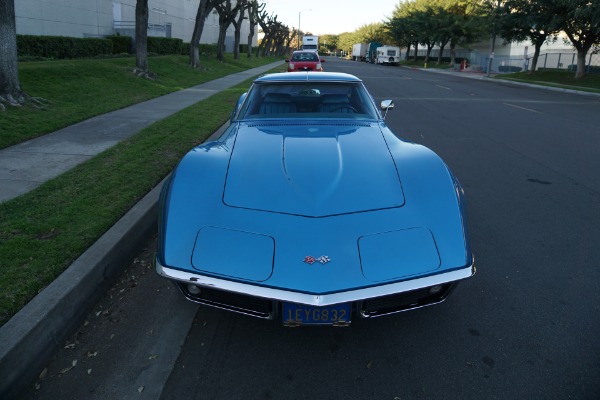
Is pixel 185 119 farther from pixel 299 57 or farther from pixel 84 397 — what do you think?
pixel 299 57

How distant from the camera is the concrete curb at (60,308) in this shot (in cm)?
238

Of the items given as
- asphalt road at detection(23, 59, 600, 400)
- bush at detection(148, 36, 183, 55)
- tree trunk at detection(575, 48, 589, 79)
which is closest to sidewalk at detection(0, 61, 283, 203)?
asphalt road at detection(23, 59, 600, 400)

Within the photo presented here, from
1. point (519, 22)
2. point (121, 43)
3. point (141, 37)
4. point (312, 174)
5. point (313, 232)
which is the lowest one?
point (313, 232)

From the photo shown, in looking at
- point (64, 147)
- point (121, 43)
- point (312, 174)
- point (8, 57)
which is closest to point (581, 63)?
point (121, 43)

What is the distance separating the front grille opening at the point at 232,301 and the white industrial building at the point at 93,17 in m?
22.5

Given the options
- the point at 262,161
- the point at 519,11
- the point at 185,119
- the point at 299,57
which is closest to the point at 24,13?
the point at 299,57

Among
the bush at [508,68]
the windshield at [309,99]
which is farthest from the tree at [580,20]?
the windshield at [309,99]

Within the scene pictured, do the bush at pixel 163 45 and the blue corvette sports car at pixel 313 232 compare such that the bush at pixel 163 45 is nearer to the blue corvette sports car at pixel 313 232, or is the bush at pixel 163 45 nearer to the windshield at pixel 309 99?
the windshield at pixel 309 99

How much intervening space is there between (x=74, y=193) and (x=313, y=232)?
330cm

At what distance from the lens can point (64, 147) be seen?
6.79 meters

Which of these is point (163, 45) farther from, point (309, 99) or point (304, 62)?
point (309, 99)

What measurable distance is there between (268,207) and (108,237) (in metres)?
1.76

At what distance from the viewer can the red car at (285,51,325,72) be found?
21.8 meters

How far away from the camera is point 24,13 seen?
69.1ft
